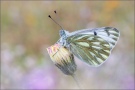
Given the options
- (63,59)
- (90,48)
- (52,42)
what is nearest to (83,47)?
(90,48)

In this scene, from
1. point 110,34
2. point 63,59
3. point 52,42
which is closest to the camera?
point 63,59

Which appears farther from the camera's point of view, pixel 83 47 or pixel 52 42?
pixel 52 42

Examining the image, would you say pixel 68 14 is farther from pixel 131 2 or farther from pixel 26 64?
pixel 26 64

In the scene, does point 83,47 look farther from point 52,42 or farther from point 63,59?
point 52,42

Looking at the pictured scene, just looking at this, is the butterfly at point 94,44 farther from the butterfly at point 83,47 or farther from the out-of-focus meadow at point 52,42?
the out-of-focus meadow at point 52,42

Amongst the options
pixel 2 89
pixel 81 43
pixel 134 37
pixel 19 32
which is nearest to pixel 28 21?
pixel 19 32

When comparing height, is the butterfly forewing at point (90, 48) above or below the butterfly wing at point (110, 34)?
below

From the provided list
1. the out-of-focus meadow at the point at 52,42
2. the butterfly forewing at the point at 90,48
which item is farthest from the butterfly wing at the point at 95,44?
the out-of-focus meadow at the point at 52,42
